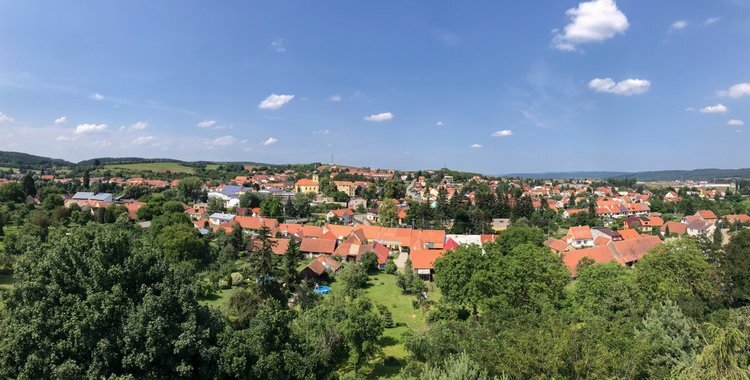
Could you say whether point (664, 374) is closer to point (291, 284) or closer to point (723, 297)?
point (723, 297)

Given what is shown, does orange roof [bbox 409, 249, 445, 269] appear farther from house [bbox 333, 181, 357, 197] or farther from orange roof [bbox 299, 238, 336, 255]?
house [bbox 333, 181, 357, 197]

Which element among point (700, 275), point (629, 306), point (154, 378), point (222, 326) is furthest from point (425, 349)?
point (700, 275)

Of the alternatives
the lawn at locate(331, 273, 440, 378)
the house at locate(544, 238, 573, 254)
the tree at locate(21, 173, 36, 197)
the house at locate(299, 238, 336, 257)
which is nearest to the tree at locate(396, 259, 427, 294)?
the lawn at locate(331, 273, 440, 378)

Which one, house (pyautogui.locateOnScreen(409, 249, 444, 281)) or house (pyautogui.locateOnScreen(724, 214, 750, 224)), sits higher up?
house (pyautogui.locateOnScreen(724, 214, 750, 224))

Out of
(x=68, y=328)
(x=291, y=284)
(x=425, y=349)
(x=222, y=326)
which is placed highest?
(x=68, y=328)

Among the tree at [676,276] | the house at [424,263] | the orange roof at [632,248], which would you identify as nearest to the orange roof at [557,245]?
the orange roof at [632,248]

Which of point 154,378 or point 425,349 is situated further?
point 425,349

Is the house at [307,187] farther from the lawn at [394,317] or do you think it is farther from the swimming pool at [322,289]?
the swimming pool at [322,289]
